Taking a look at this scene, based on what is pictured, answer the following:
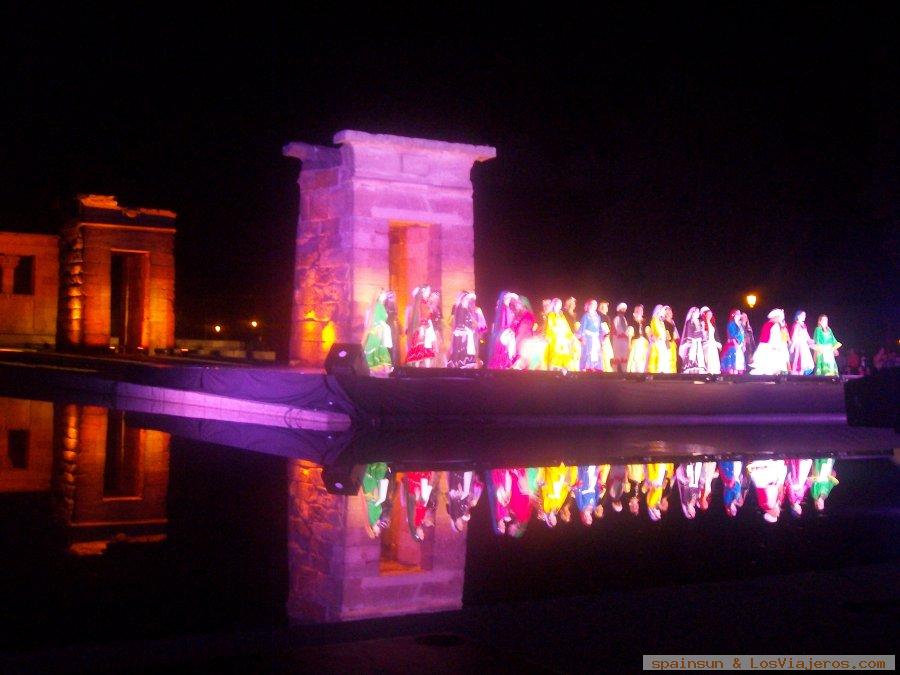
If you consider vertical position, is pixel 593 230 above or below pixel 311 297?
above

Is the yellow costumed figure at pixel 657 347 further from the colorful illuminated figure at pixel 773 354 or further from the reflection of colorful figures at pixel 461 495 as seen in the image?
the reflection of colorful figures at pixel 461 495

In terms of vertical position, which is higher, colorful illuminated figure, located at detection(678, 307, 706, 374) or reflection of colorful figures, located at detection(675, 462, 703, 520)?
colorful illuminated figure, located at detection(678, 307, 706, 374)

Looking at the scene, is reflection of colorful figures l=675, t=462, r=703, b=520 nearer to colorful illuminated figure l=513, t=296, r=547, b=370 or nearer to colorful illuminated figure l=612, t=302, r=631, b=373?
colorful illuminated figure l=513, t=296, r=547, b=370

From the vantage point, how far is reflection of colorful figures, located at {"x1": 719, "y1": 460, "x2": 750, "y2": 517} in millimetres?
7766

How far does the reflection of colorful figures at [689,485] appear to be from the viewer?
25.0ft

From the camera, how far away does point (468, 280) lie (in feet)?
57.5

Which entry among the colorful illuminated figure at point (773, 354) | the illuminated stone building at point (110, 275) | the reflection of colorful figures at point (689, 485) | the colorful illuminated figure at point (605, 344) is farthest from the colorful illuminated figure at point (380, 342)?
the illuminated stone building at point (110, 275)

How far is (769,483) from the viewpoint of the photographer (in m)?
9.09

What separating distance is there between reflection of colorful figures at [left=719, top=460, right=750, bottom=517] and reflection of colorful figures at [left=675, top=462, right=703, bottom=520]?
0.66 feet

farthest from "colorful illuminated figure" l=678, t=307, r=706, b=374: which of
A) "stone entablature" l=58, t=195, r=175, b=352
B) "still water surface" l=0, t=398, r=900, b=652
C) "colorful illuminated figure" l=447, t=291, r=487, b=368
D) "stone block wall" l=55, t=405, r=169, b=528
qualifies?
"stone entablature" l=58, t=195, r=175, b=352

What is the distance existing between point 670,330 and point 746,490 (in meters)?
10.3

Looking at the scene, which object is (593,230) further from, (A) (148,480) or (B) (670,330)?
(A) (148,480)

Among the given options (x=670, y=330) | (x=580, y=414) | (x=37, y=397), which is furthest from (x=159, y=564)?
(x=37, y=397)

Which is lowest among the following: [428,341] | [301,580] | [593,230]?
[301,580]
